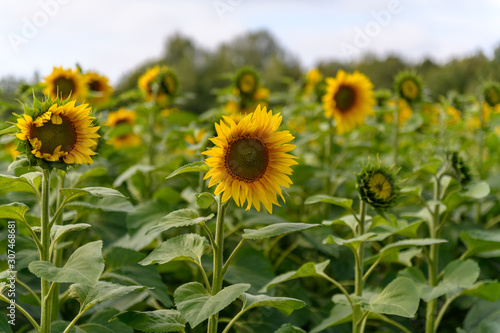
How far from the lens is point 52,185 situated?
2008mm

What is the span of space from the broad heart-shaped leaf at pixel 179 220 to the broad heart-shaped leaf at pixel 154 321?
0.23 m

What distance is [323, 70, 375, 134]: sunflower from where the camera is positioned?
2828 mm

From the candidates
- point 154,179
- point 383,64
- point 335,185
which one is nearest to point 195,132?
point 154,179

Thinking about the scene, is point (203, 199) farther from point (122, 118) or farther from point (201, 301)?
point (122, 118)

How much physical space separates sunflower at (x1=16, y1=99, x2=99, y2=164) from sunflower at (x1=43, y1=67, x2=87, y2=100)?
125 cm

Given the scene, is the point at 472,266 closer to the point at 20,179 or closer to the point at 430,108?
the point at 20,179

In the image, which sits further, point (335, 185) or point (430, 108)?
point (430, 108)

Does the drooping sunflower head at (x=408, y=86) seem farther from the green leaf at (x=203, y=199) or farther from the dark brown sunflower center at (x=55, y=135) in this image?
the dark brown sunflower center at (x=55, y=135)

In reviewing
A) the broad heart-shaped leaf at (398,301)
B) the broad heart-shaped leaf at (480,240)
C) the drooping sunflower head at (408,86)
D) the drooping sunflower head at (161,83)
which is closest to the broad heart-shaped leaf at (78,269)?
the broad heart-shaped leaf at (398,301)

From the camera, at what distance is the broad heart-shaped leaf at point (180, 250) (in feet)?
4.09

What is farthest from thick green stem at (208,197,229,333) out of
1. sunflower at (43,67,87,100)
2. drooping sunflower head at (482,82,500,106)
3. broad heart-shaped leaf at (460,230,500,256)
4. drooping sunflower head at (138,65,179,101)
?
drooping sunflower head at (482,82,500,106)

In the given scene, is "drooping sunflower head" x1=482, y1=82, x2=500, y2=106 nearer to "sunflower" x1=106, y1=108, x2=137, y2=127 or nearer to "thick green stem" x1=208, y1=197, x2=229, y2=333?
"thick green stem" x1=208, y1=197, x2=229, y2=333

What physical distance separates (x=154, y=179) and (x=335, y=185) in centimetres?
103

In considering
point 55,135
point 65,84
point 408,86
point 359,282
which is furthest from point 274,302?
point 408,86
